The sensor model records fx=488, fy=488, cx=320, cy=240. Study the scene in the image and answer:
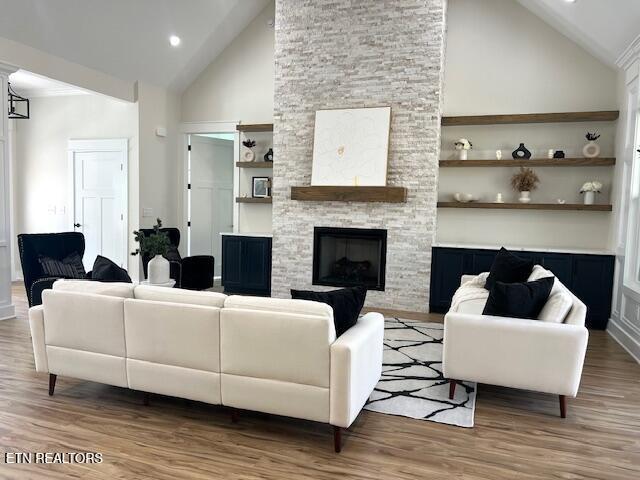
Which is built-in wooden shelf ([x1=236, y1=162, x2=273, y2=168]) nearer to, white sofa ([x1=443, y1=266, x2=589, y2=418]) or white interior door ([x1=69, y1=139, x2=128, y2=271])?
white interior door ([x1=69, y1=139, x2=128, y2=271])

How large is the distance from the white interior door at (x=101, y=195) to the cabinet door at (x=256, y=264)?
6.12 ft

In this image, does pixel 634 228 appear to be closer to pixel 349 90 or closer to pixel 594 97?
pixel 594 97

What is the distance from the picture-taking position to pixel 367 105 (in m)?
6.16

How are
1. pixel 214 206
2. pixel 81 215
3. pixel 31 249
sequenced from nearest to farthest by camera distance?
pixel 31 249 < pixel 81 215 < pixel 214 206

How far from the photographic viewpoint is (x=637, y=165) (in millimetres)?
4891

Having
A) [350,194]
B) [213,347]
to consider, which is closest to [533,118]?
[350,194]

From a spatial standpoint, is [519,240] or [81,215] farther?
[81,215]

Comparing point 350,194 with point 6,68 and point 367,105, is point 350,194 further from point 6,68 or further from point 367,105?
point 6,68

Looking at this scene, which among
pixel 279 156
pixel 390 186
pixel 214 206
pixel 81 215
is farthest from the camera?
pixel 214 206

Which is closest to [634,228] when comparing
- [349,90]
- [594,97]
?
[594,97]

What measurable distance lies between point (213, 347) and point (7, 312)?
3.72m

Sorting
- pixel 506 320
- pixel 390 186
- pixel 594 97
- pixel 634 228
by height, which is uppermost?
pixel 594 97

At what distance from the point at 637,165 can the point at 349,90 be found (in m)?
3.32

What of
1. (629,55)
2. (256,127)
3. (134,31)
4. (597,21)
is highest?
(134,31)
